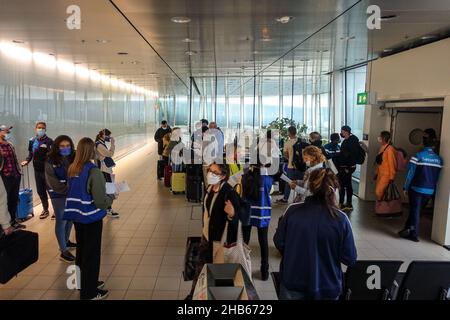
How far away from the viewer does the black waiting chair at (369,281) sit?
2.86 metres

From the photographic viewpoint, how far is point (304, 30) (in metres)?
6.05

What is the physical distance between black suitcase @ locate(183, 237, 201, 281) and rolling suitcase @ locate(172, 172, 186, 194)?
5413mm

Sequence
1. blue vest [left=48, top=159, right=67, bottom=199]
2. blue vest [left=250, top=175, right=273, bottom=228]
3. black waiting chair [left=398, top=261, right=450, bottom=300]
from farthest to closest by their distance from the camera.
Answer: blue vest [left=48, top=159, right=67, bottom=199], blue vest [left=250, top=175, right=273, bottom=228], black waiting chair [left=398, top=261, right=450, bottom=300]

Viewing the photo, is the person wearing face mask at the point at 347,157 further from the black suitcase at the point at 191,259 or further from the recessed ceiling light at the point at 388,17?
the black suitcase at the point at 191,259

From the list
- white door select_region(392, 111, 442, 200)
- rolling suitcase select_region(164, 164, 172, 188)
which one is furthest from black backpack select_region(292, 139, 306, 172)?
rolling suitcase select_region(164, 164, 172, 188)

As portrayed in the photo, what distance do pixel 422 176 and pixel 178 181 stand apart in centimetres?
520

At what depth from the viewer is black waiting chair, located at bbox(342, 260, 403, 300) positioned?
2.86 meters

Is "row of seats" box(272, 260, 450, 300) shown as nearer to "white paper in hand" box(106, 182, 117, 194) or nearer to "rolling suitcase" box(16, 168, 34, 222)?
"white paper in hand" box(106, 182, 117, 194)

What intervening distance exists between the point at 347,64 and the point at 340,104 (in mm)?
1868

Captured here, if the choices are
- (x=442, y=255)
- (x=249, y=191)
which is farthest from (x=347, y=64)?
(x=249, y=191)

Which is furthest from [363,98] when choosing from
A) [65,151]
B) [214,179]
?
[65,151]

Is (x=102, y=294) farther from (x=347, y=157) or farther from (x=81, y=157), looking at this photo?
(x=347, y=157)

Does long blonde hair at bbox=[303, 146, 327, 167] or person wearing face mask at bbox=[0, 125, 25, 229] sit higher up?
long blonde hair at bbox=[303, 146, 327, 167]
